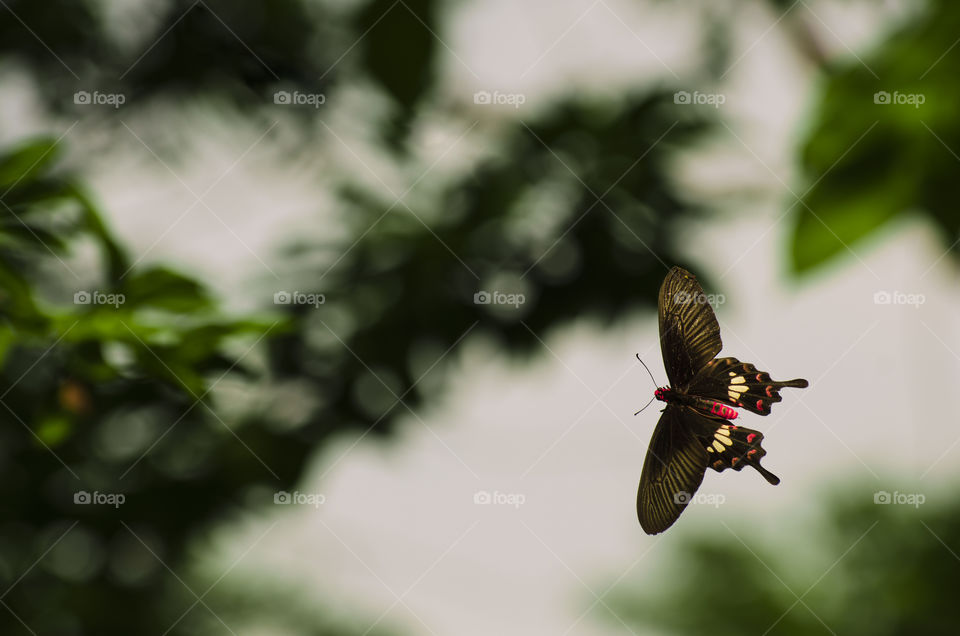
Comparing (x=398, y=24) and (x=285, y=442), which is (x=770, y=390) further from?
(x=285, y=442)

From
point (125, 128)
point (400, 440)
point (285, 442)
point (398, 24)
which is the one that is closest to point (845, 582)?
point (400, 440)

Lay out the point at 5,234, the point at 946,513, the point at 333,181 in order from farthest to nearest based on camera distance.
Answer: the point at 946,513 < the point at 333,181 < the point at 5,234

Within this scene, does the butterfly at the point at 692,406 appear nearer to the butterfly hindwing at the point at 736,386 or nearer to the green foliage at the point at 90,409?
the butterfly hindwing at the point at 736,386

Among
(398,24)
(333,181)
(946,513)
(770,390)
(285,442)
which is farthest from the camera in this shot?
(946,513)

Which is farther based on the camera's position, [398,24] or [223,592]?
[223,592]
